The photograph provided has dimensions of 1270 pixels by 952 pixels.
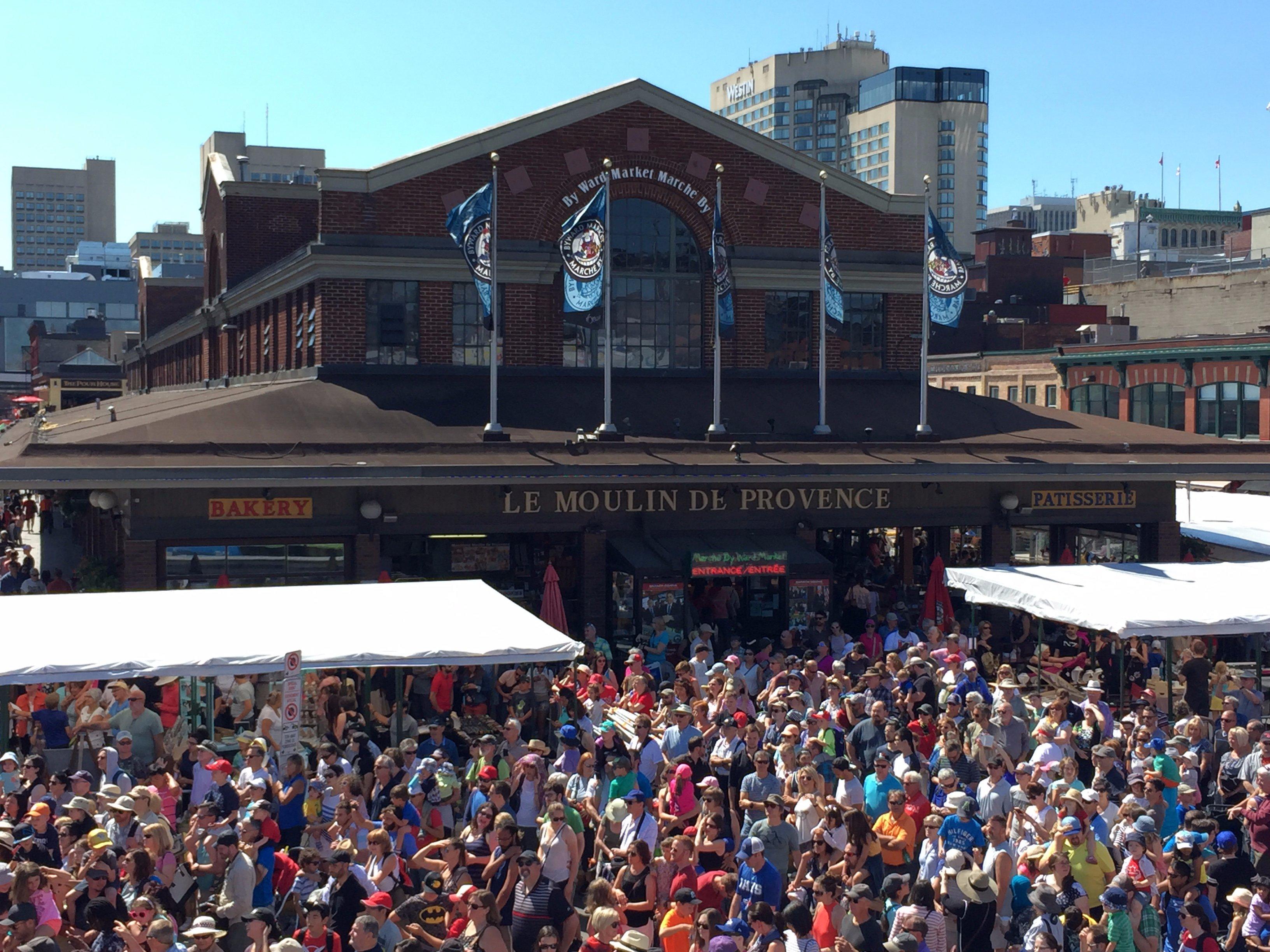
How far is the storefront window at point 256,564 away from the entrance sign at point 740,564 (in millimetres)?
6114

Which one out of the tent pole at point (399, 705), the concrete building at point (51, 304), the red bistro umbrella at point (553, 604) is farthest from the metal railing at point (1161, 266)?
the concrete building at point (51, 304)

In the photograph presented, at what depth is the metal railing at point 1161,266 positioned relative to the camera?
67.6 meters

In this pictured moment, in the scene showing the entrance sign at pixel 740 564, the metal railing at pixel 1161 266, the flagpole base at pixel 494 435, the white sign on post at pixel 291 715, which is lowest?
the white sign on post at pixel 291 715

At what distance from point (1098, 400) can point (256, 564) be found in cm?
3313

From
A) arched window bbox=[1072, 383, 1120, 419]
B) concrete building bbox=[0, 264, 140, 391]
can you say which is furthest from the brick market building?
concrete building bbox=[0, 264, 140, 391]

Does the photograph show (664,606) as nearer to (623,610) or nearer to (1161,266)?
(623,610)

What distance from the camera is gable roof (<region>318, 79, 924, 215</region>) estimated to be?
Answer: 2739 cm

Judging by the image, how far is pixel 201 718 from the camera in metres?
18.5

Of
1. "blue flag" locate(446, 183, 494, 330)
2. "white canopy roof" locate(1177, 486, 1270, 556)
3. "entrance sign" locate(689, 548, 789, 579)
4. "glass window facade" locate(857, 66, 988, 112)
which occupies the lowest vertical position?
"entrance sign" locate(689, 548, 789, 579)

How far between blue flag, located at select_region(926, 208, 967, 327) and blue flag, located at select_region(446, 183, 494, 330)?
8821mm

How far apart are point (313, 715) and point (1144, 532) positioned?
17563 mm

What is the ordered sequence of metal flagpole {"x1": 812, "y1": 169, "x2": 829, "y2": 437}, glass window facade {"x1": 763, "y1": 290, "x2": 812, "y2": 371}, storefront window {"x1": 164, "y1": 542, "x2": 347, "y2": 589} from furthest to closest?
1. glass window facade {"x1": 763, "y1": 290, "x2": 812, "y2": 371}
2. metal flagpole {"x1": 812, "y1": 169, "x2": 829, "y2": 437}
3. storefront window {"x1": 164, "y1": 542, "x2": 347, "y2": 589}

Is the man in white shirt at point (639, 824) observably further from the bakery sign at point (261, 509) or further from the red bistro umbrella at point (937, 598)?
the red bistro umbrella at point (937, 598)

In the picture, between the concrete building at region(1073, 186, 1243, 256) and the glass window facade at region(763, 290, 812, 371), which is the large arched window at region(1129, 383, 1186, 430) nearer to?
the glass window facade at region(763, 290, 812, 371)
